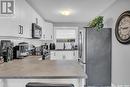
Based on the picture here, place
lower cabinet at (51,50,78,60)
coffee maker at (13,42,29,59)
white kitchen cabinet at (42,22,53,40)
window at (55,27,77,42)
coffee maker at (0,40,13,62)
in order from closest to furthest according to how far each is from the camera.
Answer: coffee maker at (0,40,13,62), coffee maker at (13,42,29,59), white kitchen cabinet at (42,22,53,40), lower cabinet at (51,50,78,60), window at (55,27,77,42)

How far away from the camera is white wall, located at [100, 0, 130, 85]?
430 cm

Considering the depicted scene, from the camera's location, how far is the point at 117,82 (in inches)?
191

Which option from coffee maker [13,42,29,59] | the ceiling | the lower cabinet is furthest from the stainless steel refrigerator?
the lower cabinet

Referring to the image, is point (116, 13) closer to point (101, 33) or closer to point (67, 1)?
point (101, 33)

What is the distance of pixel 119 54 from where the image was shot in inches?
187

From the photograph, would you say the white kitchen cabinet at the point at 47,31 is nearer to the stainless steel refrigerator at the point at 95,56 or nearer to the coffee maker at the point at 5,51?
the stainless steel refrigerator at the point at 95,56

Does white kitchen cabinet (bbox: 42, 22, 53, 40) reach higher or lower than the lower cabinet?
higher

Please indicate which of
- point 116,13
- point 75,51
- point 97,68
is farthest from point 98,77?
point 75,51

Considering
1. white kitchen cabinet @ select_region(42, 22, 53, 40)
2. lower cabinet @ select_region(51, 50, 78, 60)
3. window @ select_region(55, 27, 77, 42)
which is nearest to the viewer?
white kitchen cabinet @ select_region(42, 22, 53, 40)

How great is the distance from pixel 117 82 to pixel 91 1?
7.21 feet

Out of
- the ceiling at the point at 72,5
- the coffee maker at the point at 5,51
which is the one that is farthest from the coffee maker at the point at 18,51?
the ceiling at the point at 72,5

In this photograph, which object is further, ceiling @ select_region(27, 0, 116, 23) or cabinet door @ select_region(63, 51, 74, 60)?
cabinet door @ select_region(63, 51, 74, 60)

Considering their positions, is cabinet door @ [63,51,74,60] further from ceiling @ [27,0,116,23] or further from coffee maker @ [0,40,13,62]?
coffee maker @ [0,40,13,62]

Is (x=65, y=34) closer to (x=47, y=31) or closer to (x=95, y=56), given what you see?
(x=47, y=31)
